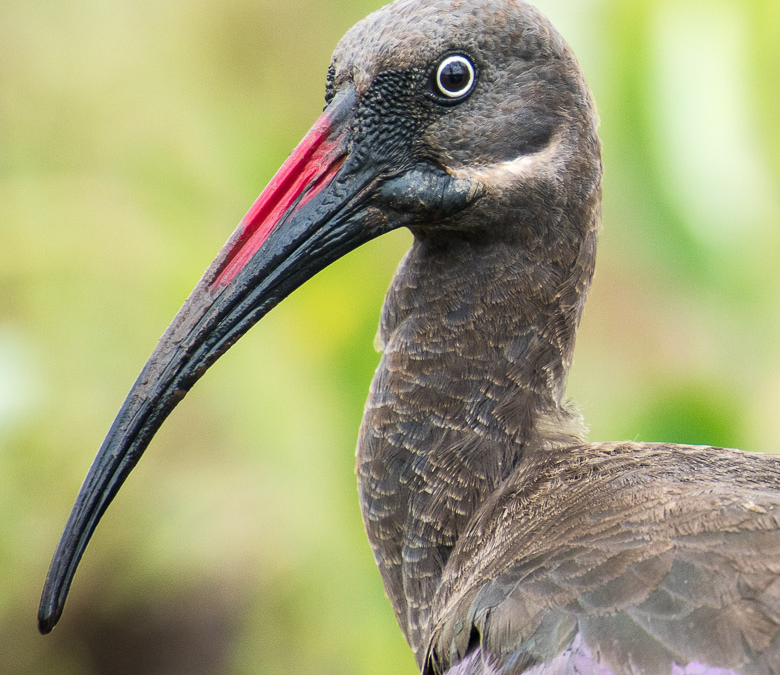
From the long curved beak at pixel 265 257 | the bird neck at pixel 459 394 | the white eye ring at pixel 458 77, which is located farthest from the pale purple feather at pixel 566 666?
the white eye ring at pixel 458 77

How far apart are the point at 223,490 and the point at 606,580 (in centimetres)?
235

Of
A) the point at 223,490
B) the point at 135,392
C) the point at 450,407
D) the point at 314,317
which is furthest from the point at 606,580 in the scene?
the point at 223,490

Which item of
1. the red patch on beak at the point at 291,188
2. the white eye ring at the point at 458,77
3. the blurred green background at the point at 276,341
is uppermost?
the white eye ring at the point at 458,77

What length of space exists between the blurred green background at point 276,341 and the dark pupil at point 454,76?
1393 mm

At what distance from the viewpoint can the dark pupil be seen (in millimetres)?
2100

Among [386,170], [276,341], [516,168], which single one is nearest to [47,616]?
[386,170]

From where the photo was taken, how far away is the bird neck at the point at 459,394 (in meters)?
2.24

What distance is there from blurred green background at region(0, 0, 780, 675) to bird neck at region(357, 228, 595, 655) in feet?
3.60

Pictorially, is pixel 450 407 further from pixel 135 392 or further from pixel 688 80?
pixel 688 80

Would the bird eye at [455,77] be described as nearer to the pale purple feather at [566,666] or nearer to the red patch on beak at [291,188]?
the red patch on beak at [291,188]

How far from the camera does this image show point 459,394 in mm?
2250

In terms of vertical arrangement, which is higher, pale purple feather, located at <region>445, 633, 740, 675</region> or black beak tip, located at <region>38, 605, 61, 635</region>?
black beak tip, located at <region>38, 605, 61, 635</region>

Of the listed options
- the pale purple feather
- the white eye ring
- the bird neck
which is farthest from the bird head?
the pale purple feather

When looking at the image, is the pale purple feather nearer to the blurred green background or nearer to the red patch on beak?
the red patch on beak
